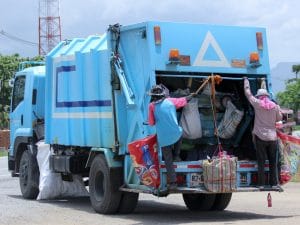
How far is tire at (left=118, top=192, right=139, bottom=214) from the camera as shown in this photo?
12.2 metres

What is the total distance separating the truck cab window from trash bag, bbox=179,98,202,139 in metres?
5.39

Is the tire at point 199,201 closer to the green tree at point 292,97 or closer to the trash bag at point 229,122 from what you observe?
the trash bag at point 229,122

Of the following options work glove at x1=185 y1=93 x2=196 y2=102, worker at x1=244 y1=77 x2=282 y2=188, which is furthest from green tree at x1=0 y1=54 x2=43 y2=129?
worker at x1=244 y1=77 x2=282 y2=188

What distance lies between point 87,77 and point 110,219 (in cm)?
277

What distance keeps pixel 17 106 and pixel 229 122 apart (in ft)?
19.4

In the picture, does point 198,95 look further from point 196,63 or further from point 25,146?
point 25,146

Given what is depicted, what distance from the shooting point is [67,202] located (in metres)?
15.0

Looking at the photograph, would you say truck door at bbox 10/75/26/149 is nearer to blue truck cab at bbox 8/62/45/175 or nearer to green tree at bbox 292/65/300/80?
blue truck cab at bbox 8/62/45/175

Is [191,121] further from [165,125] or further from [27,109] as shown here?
[27,109]

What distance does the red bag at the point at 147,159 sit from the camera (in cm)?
1094

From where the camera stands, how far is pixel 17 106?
16.2 meters

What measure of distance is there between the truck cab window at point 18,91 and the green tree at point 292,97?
65.4 m

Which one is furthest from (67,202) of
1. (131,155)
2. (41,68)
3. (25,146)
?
(131,155)

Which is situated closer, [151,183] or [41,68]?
[151,183]
